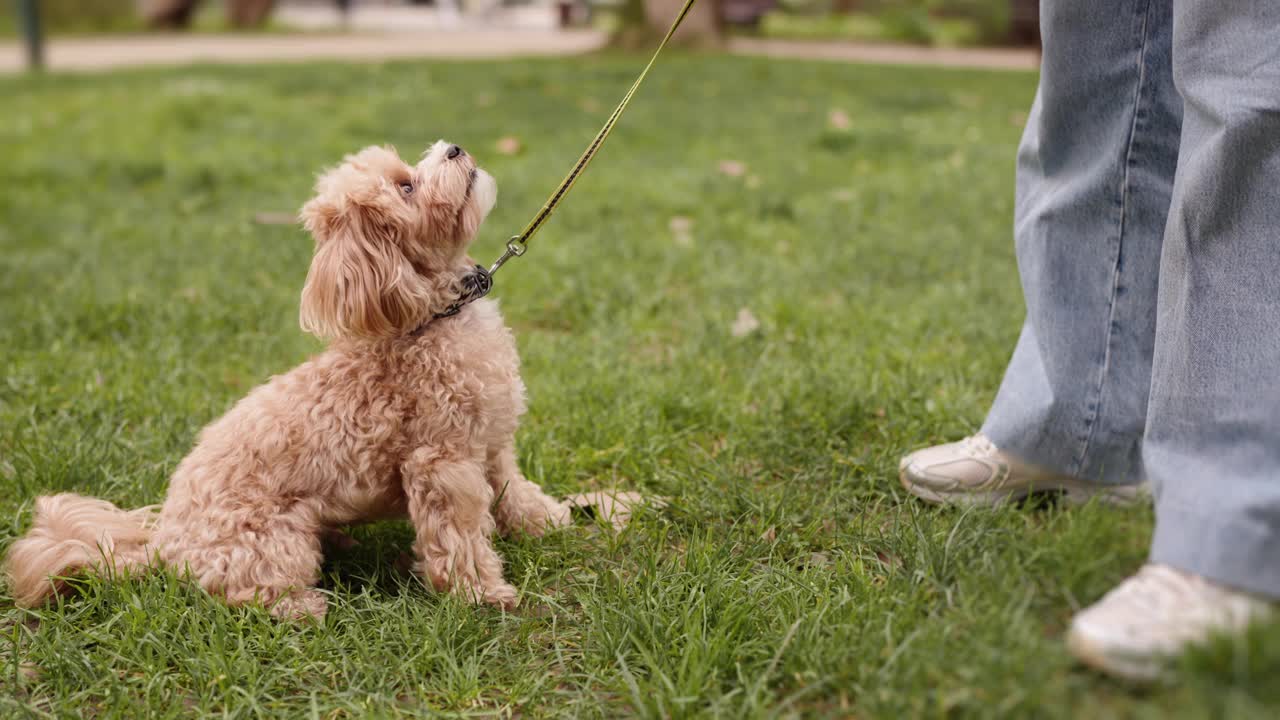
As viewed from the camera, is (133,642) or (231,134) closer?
(133,642)

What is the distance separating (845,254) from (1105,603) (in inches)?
156

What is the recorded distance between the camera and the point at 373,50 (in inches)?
765

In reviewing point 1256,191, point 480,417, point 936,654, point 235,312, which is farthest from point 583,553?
point 235,312

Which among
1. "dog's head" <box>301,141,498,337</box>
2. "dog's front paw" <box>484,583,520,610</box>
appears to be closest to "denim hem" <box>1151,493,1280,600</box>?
"dog's front paw" <box>484,583,520,610</box>

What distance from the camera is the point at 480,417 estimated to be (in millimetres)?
2588

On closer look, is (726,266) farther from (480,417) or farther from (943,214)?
(480,417)

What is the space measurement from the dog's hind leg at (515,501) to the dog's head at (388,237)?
44cm

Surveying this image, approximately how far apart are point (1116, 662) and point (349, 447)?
68.3 inches

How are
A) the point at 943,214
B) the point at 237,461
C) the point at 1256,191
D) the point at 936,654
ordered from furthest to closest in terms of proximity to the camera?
the point at 943,214 < the point at 237,461 < the point at 1256,191 < the point at 936,654

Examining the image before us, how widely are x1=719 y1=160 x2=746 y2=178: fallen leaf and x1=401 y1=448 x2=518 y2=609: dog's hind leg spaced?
5.07 m

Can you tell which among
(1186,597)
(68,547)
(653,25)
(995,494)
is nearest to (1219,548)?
(1186,597)

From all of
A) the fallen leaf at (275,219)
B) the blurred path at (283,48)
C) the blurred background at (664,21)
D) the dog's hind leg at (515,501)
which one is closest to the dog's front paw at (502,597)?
the dog's hind leg at (515,501)

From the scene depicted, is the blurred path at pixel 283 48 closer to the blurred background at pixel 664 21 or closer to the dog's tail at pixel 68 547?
the blurred background at pixel 664 21

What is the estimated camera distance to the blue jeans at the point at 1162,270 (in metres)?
1.65
